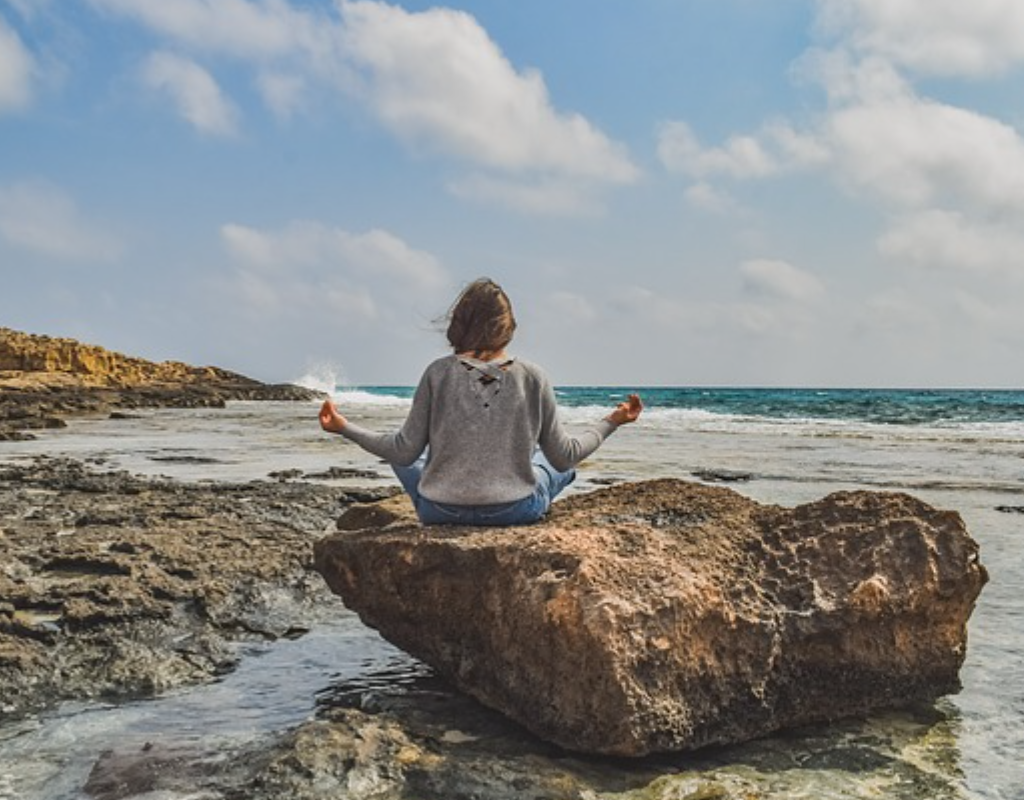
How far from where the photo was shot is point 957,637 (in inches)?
165

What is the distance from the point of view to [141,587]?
532cm

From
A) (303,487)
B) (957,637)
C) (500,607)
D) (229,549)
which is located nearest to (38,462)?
(303,487)

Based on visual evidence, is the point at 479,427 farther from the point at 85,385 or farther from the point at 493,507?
the point at 85,385

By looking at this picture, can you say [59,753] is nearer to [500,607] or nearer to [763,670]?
[500,607]

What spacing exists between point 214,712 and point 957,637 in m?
3.09

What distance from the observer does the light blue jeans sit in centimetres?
437

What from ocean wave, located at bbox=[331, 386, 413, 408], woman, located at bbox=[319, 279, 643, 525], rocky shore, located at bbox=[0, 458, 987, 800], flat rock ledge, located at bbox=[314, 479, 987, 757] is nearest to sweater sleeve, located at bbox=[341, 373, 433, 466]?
woman, located at bbox=[319, 279, 643, 525]

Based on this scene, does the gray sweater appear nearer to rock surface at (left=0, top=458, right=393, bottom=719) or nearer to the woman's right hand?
the woman's right hand

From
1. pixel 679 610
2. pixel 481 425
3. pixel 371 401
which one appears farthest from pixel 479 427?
pixel 371 401

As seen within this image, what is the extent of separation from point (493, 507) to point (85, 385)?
4163 centimetres

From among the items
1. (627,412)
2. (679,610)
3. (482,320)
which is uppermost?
(482,320)

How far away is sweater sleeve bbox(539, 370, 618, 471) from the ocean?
121 centimetres

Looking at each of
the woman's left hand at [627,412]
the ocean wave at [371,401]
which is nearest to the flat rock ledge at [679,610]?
the woman's left hand at [627,412]

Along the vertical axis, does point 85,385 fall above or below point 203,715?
above
